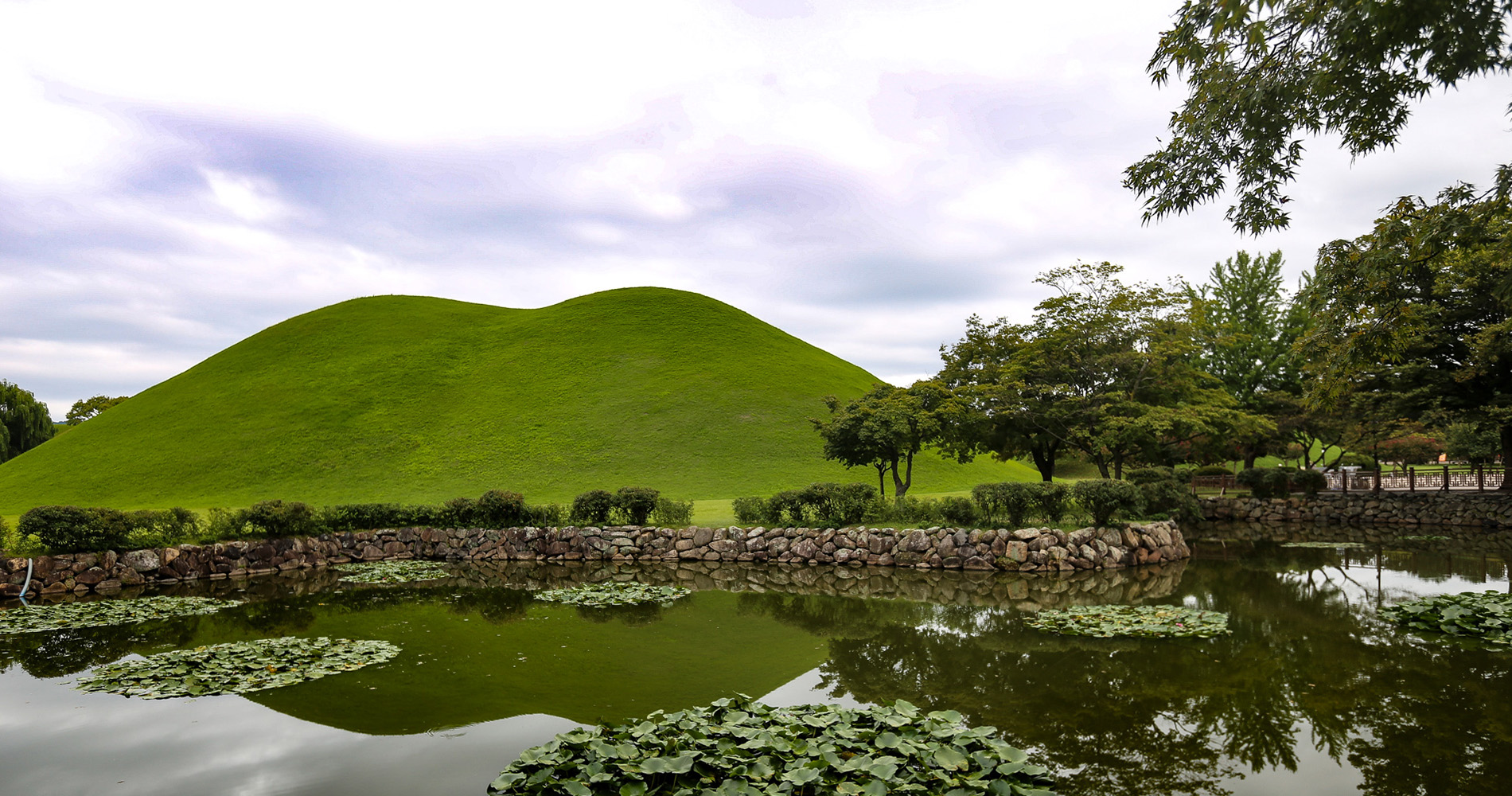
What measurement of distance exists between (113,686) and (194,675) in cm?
73

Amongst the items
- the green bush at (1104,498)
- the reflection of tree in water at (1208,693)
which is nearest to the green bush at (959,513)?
the green bush at (1104,498)

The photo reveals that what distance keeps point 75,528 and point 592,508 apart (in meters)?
10.6

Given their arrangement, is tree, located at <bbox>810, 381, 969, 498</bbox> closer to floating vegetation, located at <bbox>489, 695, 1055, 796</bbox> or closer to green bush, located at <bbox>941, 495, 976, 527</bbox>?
green bush, located at <bbox>941, 495, 976, 527</bbox>

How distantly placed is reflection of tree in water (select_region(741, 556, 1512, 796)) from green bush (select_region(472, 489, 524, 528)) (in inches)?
471

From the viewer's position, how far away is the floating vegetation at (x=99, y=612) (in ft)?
37.5

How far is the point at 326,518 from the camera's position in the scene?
65.1 ft

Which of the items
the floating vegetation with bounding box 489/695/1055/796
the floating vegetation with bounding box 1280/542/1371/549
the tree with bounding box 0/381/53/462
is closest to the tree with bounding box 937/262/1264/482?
the floating vegetation with bounding box 1280/542/1371/549

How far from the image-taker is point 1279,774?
17.3 feet

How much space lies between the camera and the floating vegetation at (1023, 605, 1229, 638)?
372 inches

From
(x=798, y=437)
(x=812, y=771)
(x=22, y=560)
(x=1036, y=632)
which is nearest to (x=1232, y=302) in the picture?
(x=798, y=437)

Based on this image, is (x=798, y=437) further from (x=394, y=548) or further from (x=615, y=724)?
(x=615, y=724)

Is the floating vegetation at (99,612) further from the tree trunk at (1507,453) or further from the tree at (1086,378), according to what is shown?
the tree trunk at (1507,453)

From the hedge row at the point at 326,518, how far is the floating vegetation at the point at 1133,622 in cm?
1168

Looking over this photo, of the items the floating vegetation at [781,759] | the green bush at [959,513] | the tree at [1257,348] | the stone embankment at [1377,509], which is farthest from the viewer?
the tree at [1257,348]
